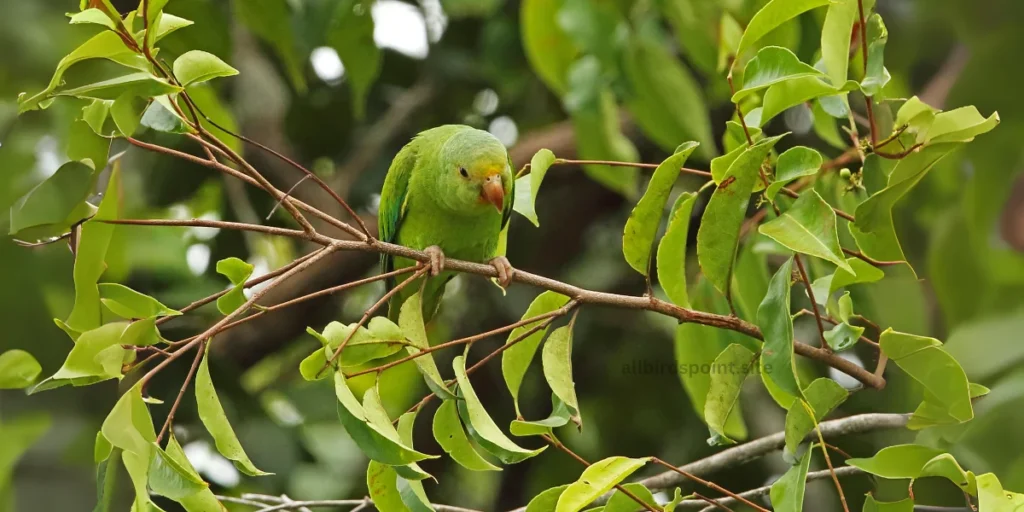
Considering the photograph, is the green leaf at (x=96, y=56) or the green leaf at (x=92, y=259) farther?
the green leaf at (x=92, y=259)

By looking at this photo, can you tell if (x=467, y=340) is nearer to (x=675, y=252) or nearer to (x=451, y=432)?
(x=451, y=432)

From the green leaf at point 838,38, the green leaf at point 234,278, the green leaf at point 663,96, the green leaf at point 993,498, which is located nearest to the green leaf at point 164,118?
the green leaf at point 234,278

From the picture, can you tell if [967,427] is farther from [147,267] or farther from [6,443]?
[147,267]

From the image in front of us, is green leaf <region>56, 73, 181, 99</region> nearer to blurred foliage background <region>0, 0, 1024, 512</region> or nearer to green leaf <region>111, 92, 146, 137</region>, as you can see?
green leaf <region>111, 92, 146, 137</region>

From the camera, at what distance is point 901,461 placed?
132cm

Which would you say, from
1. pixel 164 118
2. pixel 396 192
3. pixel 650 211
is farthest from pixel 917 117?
pixel 396 192

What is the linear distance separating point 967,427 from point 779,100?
67cm

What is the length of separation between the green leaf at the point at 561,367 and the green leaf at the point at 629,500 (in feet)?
0.54

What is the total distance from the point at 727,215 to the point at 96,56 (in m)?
0.92

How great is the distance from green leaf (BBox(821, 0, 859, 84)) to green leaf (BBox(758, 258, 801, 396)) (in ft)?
1.02

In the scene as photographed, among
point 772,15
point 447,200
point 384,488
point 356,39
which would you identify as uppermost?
point 772,15

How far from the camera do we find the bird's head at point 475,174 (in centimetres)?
232

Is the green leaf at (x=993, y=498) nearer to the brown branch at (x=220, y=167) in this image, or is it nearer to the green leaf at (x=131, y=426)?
the brown branch at (x=220, y=167)

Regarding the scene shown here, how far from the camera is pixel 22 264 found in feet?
8.51
